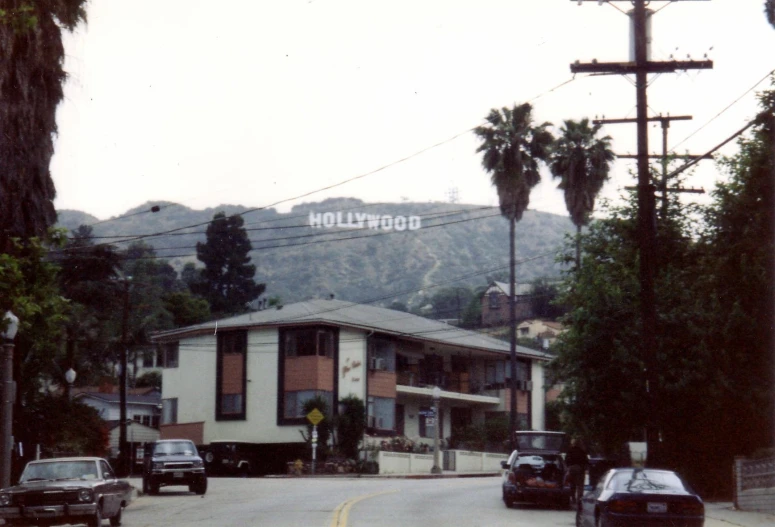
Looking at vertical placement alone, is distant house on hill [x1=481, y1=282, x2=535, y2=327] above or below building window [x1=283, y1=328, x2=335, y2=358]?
above

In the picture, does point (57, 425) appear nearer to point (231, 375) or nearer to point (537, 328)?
point (231, 375)

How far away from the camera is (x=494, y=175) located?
190ft

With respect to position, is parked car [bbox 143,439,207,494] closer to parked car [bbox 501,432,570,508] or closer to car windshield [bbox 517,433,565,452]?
car windshield [bbox 517,433,565,452]

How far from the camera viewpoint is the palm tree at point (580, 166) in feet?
183

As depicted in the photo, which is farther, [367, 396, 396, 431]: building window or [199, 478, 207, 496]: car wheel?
[367, 396, 396, 431]: building window

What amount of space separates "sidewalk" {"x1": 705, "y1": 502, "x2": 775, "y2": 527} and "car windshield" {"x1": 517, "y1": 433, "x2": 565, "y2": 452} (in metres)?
4.40

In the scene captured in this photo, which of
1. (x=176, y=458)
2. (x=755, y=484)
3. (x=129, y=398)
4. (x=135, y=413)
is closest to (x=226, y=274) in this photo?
(x=129, y=398)

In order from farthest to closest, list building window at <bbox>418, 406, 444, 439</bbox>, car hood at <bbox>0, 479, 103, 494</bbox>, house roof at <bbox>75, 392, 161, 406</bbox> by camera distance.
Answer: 1. house roof at <bbox>75, 392, 161, 406</bbox>
2. building window at <bbox>418, 406, 444, 439</bbox>
3. car hood at <bbox>0, 479, 103, 494</bbox>

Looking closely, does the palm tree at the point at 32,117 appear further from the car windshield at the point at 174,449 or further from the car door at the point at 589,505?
the car door at the point at 589,505

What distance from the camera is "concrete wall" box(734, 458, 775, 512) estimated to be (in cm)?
2410

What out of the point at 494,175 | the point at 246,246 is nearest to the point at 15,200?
the point at 494,175

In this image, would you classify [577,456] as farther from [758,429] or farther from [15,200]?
[15,200]

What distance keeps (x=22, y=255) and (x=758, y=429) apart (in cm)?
1846

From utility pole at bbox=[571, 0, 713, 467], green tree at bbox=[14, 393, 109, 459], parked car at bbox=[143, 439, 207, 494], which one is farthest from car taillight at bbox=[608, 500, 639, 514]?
green tree at bbox=[14, 393, 109, 459]
